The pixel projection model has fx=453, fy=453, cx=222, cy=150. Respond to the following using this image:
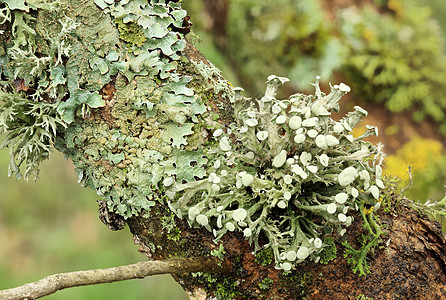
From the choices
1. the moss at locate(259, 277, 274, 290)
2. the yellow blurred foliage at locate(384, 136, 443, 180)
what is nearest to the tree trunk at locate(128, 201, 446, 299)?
the moss at locate(259, 277, 274, 290)

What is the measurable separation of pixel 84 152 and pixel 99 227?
10.3 ft

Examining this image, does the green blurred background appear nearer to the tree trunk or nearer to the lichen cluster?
the tree trunk

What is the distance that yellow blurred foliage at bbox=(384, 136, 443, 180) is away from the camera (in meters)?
3.56

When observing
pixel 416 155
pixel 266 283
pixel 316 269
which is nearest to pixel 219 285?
pixel 266 283

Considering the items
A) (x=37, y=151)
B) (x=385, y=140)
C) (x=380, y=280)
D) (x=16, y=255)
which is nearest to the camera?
(x=380, y=280)

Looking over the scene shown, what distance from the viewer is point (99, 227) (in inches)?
171

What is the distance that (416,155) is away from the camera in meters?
3.62

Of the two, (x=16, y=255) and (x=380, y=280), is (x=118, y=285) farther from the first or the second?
(x=380, y=280)

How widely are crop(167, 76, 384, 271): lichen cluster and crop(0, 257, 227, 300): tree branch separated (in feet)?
0.37

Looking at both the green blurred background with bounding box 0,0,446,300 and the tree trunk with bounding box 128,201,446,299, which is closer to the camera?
the tree trunk with bounding box 128,201,446,299

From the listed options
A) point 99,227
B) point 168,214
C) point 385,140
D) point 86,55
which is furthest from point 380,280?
point 99,227

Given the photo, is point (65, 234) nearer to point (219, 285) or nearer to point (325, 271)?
point (219, 285)

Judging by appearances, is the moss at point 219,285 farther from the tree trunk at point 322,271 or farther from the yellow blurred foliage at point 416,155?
the yellow blurred foliage at point 416,155

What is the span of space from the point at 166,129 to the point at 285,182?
0.40 m
